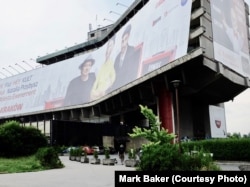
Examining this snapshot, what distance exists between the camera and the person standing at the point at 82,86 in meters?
62.9

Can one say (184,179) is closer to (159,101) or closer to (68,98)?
(159,101)

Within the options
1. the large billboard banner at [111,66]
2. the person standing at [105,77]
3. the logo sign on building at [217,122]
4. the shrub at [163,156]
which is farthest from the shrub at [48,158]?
the logo sign on building at [217,122]

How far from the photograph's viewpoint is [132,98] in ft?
176

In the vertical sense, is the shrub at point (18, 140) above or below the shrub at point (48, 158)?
above

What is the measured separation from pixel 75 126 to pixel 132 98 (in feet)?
31.4

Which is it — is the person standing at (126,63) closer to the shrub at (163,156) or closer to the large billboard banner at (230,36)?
the large billboard banner at (230,36)

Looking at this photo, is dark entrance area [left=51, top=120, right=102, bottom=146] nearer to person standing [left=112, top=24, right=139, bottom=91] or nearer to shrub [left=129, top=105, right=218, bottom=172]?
person standing [left=112, top=24, right=139, bottom=91]

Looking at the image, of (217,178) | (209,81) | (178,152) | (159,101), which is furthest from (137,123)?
(217,178)

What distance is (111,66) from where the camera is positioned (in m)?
56.1

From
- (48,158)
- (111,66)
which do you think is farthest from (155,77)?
(48,158)

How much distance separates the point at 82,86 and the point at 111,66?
1028cm

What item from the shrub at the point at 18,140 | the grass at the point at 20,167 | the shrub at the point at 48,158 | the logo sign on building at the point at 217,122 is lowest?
the grass at the point at 20,167

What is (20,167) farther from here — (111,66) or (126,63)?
(111,66)

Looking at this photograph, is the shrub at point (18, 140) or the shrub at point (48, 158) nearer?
the shrub at point (48, 158)
